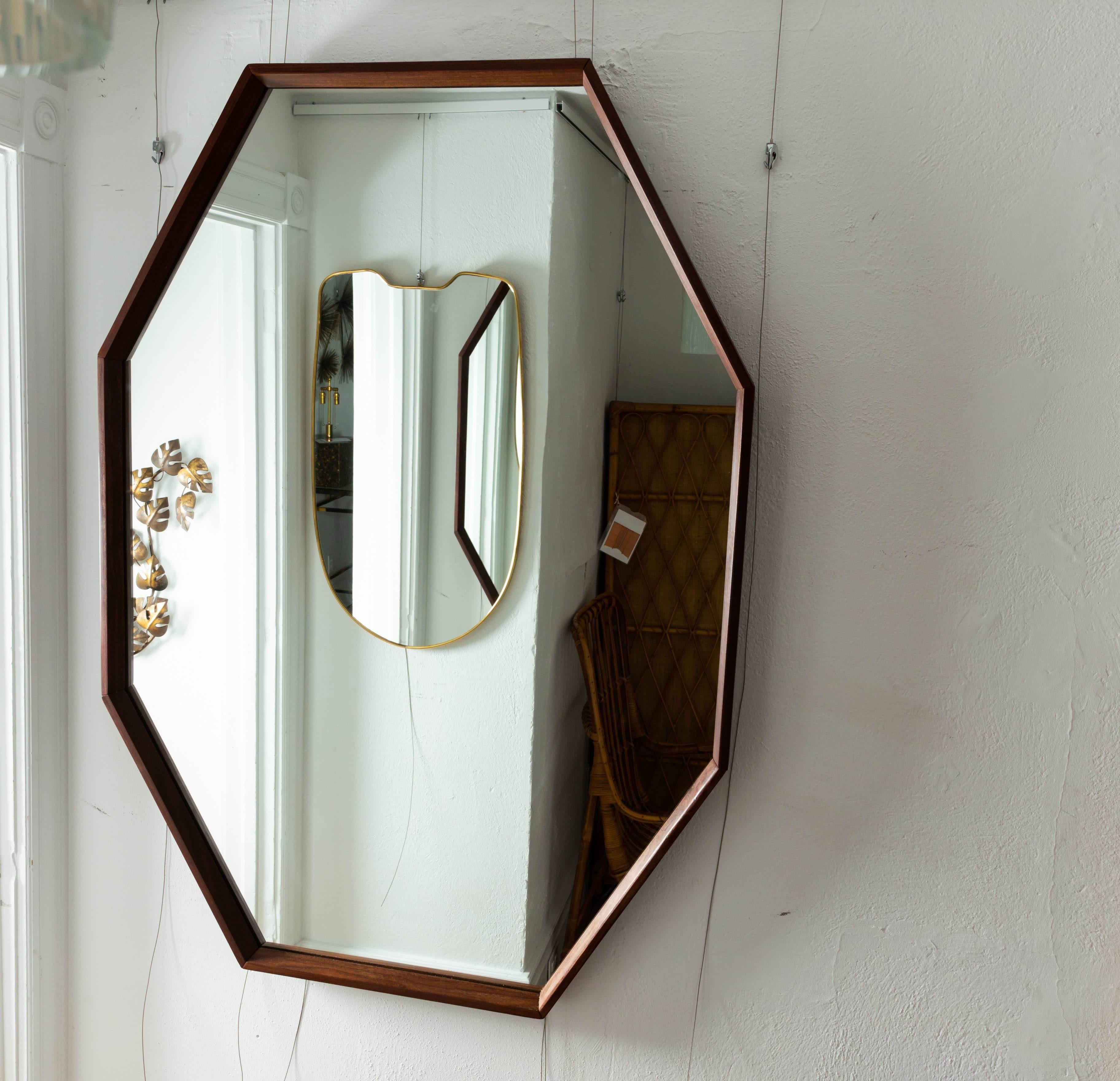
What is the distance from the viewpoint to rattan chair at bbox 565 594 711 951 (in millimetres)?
998

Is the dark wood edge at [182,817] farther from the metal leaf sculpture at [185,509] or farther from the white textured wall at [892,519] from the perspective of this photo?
the white textured wall at [892,519]

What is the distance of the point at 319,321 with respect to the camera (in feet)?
3.41

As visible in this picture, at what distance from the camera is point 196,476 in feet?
3.67

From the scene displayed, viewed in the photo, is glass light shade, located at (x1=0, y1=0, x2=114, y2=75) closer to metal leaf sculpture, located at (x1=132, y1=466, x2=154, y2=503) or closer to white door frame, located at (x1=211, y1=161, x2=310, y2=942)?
white door frame, located at (x1=211, y1=161, x2=310, y2=942)

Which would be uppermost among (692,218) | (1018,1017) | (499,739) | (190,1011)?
(692,218)

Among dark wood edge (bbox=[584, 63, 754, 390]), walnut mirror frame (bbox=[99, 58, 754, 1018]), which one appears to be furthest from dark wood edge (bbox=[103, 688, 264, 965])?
dark wood edge (bbox=[584, 63, 754, 390])

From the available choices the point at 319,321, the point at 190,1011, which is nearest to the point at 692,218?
the point at 319,321

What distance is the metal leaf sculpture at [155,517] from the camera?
3.70 feet

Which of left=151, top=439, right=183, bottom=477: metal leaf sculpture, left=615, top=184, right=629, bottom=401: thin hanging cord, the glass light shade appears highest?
the glass light shade

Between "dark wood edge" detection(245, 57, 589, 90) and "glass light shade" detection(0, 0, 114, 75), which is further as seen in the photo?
"dark wood edge" detection(245, 57, 589, 90)

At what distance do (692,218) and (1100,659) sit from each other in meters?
0.64

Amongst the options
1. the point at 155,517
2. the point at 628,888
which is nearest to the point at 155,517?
the point at 155,517

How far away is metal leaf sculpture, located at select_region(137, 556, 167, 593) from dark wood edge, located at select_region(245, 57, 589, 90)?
1.86ft

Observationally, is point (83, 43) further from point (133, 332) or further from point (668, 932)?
point (668, 932)
